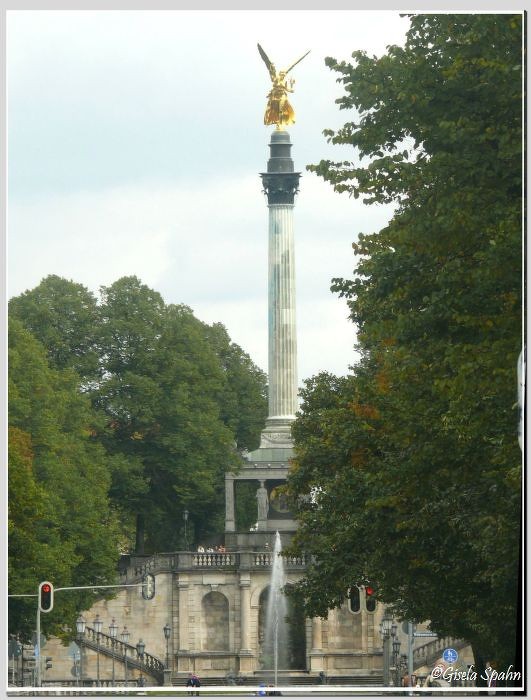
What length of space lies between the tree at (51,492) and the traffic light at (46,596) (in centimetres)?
382

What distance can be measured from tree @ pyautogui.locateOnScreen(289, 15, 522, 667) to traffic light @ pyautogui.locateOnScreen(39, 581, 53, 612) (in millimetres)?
12765

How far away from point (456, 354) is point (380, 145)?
18.4ft

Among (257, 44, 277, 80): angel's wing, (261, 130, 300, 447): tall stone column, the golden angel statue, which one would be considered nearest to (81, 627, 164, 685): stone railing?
(261, 130, 300, 447): tall stone column

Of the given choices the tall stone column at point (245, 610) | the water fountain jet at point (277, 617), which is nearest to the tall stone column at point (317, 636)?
the water fountain jet at point (277, 617)

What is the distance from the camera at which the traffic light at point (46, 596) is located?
62.3m

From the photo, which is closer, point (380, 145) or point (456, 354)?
point (456, 354)

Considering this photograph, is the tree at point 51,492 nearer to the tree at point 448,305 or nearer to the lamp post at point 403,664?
the lamp post at point 403,664

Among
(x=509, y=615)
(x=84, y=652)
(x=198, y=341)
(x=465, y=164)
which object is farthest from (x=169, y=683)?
(x=465, y=164)

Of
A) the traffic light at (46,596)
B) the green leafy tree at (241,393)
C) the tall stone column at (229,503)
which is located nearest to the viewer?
the traffic light at (46,596)

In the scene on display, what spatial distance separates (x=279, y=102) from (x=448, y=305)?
213 feet

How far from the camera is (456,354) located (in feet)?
138

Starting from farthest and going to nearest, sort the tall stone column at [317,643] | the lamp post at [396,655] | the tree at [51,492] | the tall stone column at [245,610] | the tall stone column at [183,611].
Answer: the tall stone column at [245,610] → the tall stone column at [183,611] → the tall stone column at [317,643] → the lamp post at [396,655] → the tree at [51,492]

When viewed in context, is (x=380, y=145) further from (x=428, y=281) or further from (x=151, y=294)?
(x=151, y=294)

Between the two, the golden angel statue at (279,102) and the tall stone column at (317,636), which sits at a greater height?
the golden angel statue at (279,102)
